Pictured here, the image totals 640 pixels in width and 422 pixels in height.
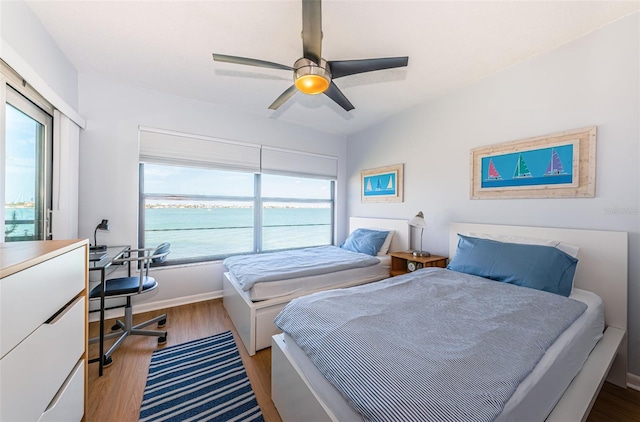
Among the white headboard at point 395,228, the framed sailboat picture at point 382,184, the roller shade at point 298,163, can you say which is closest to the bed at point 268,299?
the white headboard at point 395,228

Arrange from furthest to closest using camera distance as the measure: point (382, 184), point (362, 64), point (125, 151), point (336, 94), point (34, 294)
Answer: point (382, 184)
point (125, 151)
point (336, 94)
point (362, 64)
point (34, 294)

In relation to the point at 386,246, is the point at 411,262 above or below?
below

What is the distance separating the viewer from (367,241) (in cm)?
328

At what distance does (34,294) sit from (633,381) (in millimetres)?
3478

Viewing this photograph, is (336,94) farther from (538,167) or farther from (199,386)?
(199,386)

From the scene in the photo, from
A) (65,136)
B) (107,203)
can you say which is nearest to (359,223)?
(107,203)

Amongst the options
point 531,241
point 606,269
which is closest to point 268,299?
point 531,241

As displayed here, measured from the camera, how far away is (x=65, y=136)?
2.20 m

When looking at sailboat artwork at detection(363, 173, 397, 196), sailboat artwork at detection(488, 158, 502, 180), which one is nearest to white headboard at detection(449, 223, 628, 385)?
sailboat artwork at detection(488, 158, 502, 180)

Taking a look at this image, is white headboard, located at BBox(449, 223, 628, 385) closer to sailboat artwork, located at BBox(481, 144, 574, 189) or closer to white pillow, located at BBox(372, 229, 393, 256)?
sailboat artwork, located at BBox(481, 144, 574, 189)

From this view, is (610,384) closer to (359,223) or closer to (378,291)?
(378,291)

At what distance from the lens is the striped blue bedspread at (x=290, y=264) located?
2.20 metres

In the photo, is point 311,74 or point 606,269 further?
point 606,269

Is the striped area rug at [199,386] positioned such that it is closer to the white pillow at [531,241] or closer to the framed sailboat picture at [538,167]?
the white pillow at [531,241]
